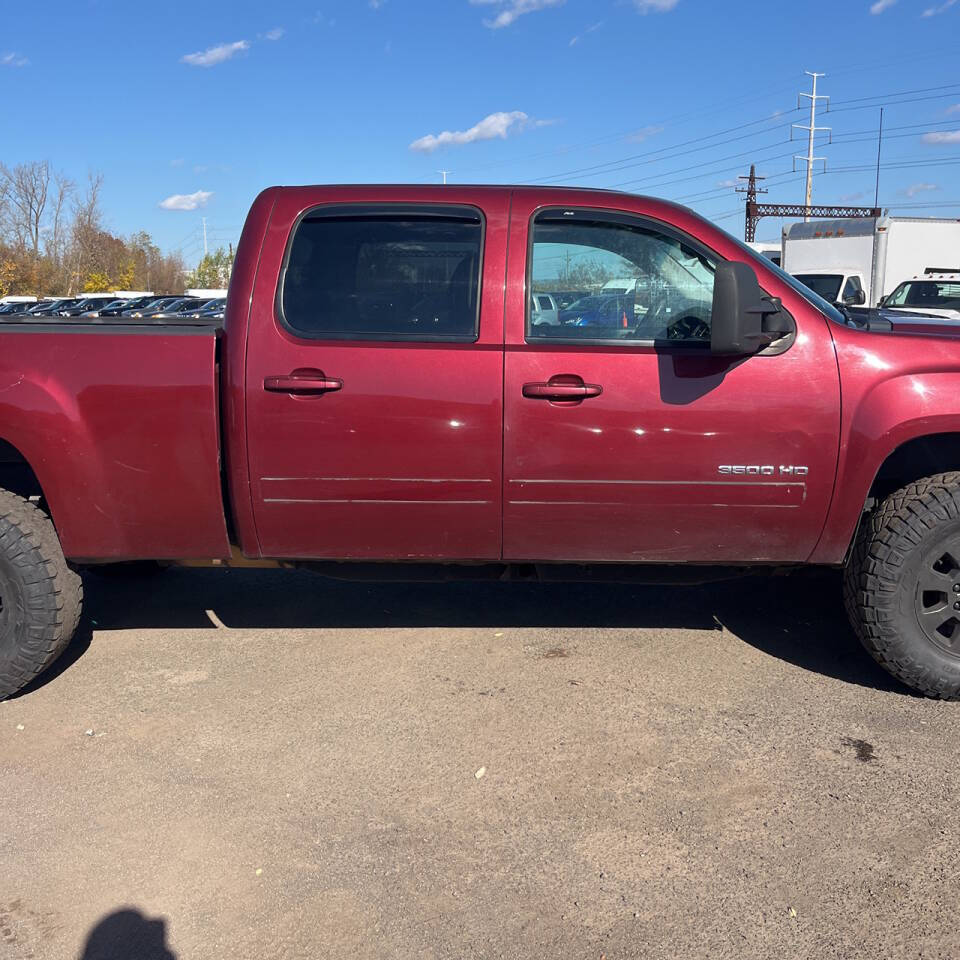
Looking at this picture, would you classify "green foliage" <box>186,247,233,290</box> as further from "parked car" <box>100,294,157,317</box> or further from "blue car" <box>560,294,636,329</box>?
"blue car" <box>560,294,636,329</box>

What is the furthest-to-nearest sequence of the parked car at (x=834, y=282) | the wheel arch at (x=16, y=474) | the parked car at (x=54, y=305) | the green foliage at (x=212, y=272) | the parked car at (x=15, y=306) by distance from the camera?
the green foliage at (x=212, y=272) < the parked car at (x=54, y=305) < the parked car at (x=15, y=306) < the parked car at (x=834, y=282) < the wheel arch at (x=16, y=474)

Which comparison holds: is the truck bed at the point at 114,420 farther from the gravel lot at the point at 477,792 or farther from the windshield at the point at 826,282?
the windshield at the point at 826,282

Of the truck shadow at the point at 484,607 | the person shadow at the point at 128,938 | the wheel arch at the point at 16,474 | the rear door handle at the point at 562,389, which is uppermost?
the rear door handle at the point at 562,389

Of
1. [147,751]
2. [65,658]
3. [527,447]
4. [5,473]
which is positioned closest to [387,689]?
[147,751]

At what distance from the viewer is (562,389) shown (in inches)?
139

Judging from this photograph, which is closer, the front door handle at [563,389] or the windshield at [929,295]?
the front door handle at [563,389]

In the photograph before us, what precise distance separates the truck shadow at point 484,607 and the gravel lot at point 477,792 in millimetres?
32

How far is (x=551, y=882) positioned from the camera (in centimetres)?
272

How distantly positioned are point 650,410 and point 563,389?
13.4 inches

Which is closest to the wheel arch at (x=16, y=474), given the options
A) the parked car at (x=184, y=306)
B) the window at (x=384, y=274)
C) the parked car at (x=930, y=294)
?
the window at (x=384, y=274)

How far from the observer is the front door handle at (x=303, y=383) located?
3.55 m

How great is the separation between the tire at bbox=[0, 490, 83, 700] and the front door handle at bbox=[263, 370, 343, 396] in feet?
3.67

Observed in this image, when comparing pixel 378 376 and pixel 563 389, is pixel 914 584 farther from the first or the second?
pixel 378 376

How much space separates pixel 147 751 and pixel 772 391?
2718 mm
